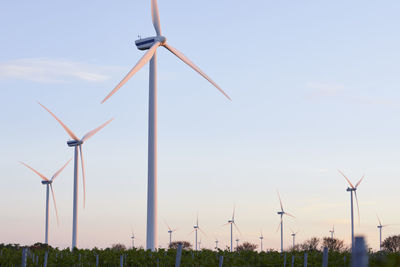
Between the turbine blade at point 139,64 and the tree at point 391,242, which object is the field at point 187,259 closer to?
the turbine blade at point 139,64

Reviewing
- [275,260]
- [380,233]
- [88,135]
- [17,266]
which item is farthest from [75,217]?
[380,233]

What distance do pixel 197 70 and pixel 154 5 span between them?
29.2 feet


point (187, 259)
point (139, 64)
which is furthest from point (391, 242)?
point (187, 259)

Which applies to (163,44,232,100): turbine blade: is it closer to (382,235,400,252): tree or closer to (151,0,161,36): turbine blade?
(151,0,161,36): turbine blade

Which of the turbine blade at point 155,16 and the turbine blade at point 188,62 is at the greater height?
the turbine blade at point 155,16

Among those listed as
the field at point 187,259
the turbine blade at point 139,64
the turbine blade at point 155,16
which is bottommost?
the field at point 187,259

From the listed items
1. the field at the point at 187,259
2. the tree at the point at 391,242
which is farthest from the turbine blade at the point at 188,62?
the tree at the point at 391,242

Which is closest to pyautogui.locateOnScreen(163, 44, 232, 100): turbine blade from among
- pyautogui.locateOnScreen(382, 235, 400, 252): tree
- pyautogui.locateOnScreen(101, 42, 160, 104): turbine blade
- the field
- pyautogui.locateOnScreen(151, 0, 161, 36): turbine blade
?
pyautogui.locateOnScreen(101, 42, 160, 104): turbine blade

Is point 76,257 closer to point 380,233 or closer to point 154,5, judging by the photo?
point 154,5

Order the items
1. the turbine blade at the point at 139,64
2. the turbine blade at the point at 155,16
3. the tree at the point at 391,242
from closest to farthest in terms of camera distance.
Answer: the turbine blade at the point at 139,64 < the turbine blade at the point at 155,16 < the tree at the point at 391,242

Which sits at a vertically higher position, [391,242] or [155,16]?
[155,16]

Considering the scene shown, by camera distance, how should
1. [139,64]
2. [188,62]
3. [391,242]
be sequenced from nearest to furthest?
1. [139,64]
2. [188,62]
3. [391,242]

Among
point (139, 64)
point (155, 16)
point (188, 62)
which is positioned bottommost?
point (139, 64)

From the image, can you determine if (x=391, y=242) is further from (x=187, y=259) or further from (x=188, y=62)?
(x=187, y=259)
